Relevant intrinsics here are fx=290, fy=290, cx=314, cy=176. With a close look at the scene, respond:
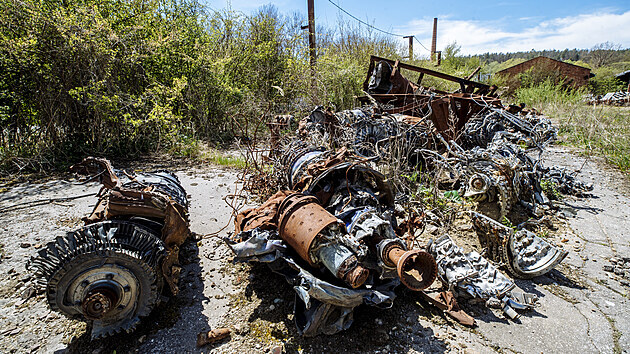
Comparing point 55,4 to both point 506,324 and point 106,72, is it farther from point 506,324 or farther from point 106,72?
point 506,324

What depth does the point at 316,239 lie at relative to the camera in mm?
1900

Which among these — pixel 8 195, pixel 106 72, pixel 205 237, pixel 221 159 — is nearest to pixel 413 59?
pixel 221 159

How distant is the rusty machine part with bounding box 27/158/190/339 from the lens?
1716mm

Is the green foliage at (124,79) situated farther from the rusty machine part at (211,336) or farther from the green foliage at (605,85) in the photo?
the green foliage at (605,85)

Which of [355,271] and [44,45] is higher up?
[44,45]

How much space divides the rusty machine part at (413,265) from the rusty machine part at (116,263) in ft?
5.11

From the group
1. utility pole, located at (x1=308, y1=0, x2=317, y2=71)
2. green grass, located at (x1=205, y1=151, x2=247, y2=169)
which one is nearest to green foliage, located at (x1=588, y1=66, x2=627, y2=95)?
utility pole, located at (x1=308, y1=0, x2=317, y2=71)

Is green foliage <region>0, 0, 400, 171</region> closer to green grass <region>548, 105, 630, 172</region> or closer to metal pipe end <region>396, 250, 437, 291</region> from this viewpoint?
metal pipe end <region>396, 250, 437, 291</region>

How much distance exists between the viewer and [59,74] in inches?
214

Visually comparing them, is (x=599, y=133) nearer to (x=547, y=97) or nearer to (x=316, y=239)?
(x=547, y=97)

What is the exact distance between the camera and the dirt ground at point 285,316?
1975mm

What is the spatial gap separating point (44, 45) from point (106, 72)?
0.94 meters

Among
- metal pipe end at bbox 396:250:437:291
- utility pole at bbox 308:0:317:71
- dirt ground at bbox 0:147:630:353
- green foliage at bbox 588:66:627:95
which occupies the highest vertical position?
utility pole at bbox 308:0:317:71

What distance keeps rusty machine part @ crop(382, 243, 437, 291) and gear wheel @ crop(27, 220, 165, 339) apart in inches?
61.7
